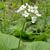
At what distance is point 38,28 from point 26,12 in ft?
3.69

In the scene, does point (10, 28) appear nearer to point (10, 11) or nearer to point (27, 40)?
point (27, 40)

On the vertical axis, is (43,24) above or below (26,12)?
below

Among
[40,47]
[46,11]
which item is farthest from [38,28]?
[40,47]

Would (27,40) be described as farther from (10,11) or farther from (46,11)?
(10,11)

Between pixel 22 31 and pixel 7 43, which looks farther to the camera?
pixel 22 31

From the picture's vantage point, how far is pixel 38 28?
2.36 metres

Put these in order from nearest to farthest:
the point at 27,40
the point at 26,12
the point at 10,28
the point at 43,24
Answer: the point at 26,12 < the point at 27,40 < the point at 10,28 < the point at 43,24

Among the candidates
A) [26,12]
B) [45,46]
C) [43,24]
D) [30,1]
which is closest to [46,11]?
[43,24]

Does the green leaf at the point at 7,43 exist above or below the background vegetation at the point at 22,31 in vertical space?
above

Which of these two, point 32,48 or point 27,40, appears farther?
point 27,40

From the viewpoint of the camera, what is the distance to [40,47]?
62.2 inches

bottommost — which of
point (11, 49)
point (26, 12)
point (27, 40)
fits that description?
point (27, 40)

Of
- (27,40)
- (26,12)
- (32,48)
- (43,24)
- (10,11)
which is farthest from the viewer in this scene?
(10,11)

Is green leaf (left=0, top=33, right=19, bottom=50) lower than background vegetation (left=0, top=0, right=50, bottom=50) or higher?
higher
